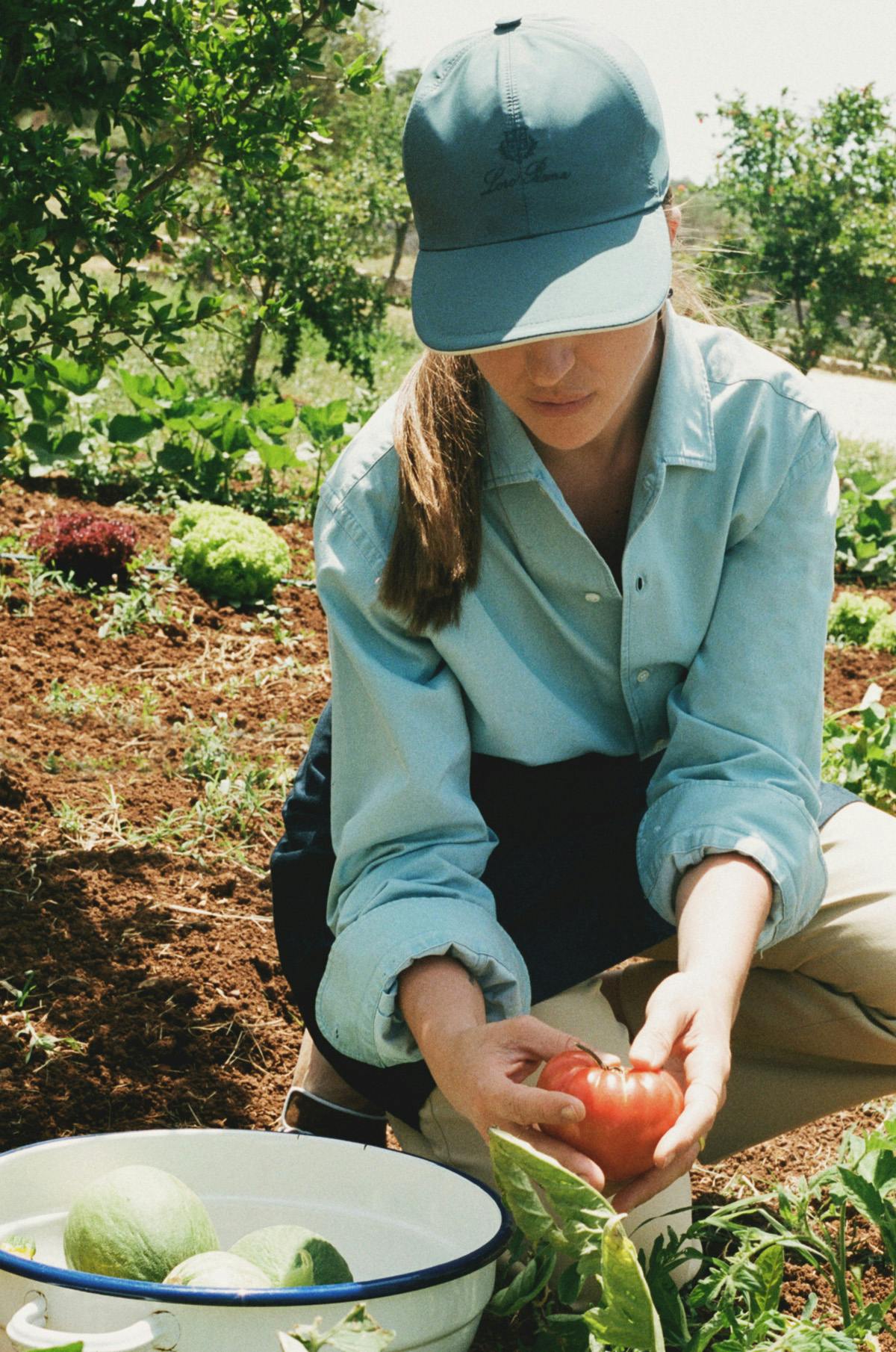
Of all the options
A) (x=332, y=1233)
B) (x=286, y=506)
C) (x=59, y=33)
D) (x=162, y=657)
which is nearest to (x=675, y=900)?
(x=332, y=1233)

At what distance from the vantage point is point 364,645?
6.00 feet

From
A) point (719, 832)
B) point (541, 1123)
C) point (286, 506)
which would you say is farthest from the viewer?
point (286, 506)

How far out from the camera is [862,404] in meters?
16.4

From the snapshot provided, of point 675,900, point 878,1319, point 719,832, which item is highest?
point 719,832

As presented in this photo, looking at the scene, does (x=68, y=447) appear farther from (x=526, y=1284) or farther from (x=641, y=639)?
(x=526, y=1284)

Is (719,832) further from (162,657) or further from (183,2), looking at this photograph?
(162,657)

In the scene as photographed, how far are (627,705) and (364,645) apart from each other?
397mm

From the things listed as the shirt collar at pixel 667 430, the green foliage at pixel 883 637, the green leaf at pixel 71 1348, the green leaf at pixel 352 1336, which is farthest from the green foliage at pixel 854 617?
the green leaf at pixel 71 1348

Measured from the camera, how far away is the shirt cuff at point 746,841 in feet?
5.65

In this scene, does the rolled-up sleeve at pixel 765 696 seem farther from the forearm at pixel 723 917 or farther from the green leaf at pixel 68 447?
the green leaf at pixel 68 447

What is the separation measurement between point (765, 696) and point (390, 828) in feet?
1.74

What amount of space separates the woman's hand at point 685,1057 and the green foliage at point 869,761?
172 centimetres

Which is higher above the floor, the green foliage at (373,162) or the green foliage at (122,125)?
the green foliage at (373,162)

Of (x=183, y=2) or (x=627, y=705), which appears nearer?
(x=627, y=705)
